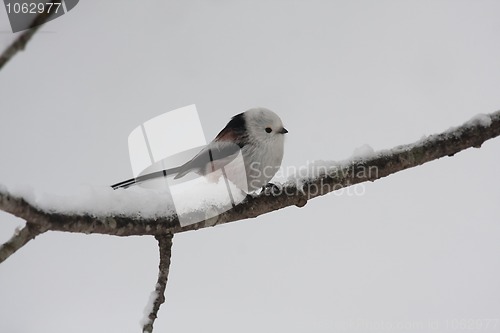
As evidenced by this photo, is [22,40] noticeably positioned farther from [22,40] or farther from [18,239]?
[18,239]

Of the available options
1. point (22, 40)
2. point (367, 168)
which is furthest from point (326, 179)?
point (22, 40)

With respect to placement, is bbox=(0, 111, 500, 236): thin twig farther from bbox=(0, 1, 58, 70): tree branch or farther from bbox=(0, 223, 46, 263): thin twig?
bbox=(0, 1, 58, 70): tree branch

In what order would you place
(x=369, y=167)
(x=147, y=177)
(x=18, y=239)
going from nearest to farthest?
(x=18, y=239) < (x=369, y=167) < (x=147, y=177)

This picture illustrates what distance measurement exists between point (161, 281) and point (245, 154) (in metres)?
1.37

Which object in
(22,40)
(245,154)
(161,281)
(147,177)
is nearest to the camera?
(22,40)

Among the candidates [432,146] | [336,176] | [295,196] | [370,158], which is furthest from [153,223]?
[432,146]

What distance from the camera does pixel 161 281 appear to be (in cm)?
291

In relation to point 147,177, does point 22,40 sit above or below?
above

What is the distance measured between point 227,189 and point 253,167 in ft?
2.14

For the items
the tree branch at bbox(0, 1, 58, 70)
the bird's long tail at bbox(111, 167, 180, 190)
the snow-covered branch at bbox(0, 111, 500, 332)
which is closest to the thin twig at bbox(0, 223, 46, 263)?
the snow-covered branch at bbox(0, 111, 500, 332)

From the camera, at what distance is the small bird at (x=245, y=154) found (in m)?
3.77

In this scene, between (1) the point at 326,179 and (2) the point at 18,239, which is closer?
(2) the point at 18,239

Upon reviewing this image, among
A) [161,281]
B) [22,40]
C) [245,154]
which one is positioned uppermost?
[22,40]

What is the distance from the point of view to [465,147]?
3018 mm
